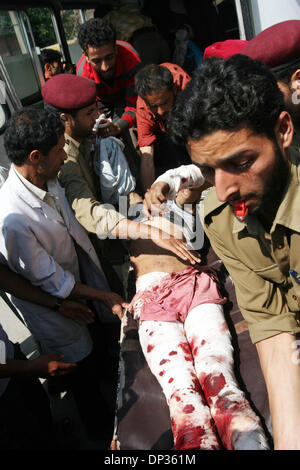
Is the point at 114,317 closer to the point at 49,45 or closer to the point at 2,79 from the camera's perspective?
the point at 2,79

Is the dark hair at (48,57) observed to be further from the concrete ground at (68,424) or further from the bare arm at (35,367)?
the bare arm at (35,367)

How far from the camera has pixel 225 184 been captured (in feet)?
4.62

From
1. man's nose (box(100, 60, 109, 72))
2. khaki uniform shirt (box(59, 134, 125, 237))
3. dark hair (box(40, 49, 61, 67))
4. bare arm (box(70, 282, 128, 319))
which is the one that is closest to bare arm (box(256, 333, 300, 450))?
A: bare arm (box(70, 282, 128, 319))

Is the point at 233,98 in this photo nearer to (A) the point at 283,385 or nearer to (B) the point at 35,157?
(A) the point at 283,385

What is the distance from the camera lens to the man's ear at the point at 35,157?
2178 millimetres

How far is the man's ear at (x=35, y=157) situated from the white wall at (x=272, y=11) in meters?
2.70

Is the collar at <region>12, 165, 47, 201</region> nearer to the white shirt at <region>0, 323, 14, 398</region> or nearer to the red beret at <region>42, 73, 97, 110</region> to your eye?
the red beret at <region>42, 73, 97, 110</region>

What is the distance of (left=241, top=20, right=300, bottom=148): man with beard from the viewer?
7.17ft

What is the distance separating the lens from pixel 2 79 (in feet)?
11.5

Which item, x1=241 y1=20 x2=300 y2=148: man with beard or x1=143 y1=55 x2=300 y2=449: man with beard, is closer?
x1=143 y1=55 x2=300 y2=449: man with beard

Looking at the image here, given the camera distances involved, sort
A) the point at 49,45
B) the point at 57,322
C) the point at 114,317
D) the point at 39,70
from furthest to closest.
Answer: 1. the point at 49,45
2. the point at 39,70
3. the point at 114,317
4. the point at 57,322

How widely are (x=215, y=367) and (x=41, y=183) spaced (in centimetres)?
155

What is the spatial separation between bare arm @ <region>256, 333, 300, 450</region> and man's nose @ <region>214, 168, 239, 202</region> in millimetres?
756

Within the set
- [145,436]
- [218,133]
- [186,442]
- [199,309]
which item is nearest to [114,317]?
[199,309]
